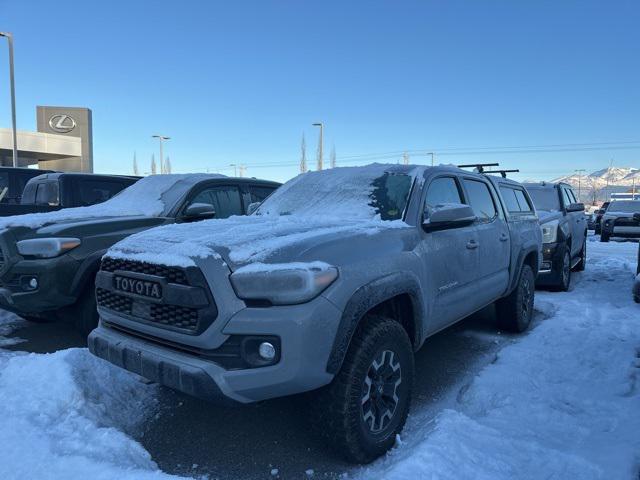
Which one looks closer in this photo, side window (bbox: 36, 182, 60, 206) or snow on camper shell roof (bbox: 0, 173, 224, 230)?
snow on camper shell roof (bbox: 0, 173, 224, 230)

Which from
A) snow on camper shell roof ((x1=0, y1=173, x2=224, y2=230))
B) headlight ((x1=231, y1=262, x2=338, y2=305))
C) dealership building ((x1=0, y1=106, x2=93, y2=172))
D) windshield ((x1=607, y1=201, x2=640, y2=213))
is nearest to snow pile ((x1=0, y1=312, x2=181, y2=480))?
headlight ((x1=231, y1=262, x2=338, y2=305))

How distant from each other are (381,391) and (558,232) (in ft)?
20.1

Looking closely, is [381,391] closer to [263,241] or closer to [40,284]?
[263,241]

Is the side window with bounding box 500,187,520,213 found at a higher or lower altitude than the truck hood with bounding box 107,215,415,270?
higher

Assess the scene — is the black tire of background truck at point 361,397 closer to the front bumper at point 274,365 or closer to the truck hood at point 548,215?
the front bumper at point 274,365

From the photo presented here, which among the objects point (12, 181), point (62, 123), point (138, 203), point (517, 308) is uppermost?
point (62, 123)

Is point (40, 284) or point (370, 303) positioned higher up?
point (370, 303)

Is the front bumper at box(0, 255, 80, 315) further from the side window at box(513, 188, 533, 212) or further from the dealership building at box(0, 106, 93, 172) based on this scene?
the dealership building at box(0, 106, 93, 172)

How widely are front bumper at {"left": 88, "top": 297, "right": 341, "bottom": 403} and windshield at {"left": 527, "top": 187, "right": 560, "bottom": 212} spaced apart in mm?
7814

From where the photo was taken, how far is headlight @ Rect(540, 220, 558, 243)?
304 inches

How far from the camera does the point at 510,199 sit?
5828mm

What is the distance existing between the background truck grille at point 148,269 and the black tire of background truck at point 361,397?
950mm

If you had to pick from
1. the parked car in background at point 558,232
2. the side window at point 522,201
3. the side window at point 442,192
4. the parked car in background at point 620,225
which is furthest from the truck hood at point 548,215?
the parked car in background at point 620,225

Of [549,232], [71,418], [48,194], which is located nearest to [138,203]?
[48,194]
